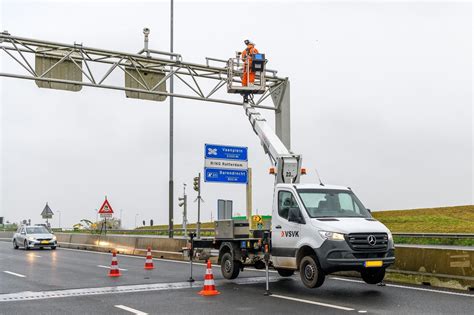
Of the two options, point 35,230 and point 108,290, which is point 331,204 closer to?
point 108,290

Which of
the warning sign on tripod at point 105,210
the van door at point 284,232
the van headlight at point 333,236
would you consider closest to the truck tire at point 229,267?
the van door at point 284,232

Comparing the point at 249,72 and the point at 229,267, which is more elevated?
the point at 249,72

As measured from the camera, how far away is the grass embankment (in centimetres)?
3201

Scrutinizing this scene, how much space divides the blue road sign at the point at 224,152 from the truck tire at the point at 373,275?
31.3 feet

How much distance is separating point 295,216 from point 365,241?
1691 mm

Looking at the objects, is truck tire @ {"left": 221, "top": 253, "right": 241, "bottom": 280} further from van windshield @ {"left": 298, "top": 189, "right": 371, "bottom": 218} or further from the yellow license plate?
the yellow license plate

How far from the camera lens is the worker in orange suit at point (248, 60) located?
64.1 feet

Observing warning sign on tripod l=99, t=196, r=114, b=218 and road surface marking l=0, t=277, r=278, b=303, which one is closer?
road surface marking l=0, t=277, r=278, b=303

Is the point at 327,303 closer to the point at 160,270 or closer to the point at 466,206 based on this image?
the point at 160,270

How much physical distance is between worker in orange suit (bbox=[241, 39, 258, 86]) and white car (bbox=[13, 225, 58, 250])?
724 inches

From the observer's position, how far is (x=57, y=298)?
12195mm

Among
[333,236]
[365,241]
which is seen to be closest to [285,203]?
[333,236]


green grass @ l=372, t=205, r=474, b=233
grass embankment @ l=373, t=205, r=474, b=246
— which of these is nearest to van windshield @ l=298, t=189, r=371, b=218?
grass embankment @ l=373, t=205, r=474, b=246

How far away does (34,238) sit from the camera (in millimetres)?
32812
